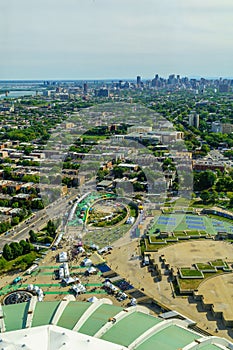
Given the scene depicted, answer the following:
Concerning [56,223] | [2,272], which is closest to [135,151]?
[56,223]

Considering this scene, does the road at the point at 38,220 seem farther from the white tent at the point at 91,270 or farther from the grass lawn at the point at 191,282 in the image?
the grass lawn at the point at 191,282

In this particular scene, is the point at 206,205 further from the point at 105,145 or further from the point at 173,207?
the point at 105,145

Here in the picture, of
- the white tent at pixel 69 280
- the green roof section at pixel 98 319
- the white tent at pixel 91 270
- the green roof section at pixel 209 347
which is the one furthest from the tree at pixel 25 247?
the green roof section at pixel 209 347

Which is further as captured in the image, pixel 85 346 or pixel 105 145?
pixel 105 145

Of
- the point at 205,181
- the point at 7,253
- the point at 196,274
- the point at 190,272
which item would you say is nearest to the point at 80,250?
the point at 7,253

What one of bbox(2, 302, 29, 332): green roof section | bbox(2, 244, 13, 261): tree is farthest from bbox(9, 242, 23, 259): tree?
bbox(2, 302, 29, 332): green roof section

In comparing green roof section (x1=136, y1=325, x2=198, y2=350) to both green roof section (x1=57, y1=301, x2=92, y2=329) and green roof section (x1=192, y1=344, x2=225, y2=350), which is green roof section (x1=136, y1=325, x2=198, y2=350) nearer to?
green roof section (x1=192, y1=344, x2=225, y2=350)
